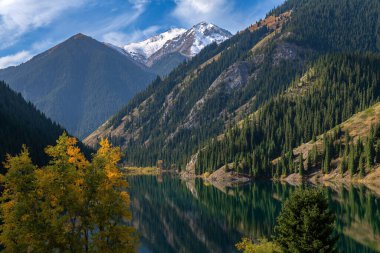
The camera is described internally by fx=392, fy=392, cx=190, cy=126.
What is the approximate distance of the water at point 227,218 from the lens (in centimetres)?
8594

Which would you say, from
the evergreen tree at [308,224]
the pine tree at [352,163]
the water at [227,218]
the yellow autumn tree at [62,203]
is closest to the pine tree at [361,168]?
the pine tree at [352,163]

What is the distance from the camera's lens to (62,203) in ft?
132

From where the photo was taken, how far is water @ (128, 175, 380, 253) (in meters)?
85.9

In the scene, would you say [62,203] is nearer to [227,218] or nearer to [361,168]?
[227,218]

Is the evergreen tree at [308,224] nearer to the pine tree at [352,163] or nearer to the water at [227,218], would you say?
the water at [227,218]

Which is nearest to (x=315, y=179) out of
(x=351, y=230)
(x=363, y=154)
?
(x=363, y=154)

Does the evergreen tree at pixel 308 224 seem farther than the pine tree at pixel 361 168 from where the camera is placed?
No

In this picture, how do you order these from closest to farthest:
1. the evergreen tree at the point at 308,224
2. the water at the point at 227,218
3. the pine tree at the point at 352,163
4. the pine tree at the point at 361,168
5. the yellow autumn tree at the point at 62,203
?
the yellow autumn tree at the point at 62,203
the evergreen tree at the point at 308,224
the water at the point at 227,218
the pine tree at the point at 361,168
the pine tree at the point at 352,163

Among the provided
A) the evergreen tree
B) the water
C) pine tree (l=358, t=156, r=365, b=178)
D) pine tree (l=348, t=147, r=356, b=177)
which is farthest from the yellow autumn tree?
pine tree (l=348, t=147, r=356, b=177)

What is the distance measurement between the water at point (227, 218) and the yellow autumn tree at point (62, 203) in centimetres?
4512

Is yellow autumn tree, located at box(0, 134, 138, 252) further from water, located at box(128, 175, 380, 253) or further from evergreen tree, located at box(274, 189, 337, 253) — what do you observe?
water, located at box(128, 175, 380, 253)

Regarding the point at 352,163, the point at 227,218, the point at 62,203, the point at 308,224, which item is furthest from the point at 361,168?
the point at 62,203

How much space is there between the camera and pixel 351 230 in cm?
8712

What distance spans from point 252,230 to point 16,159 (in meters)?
67.9
